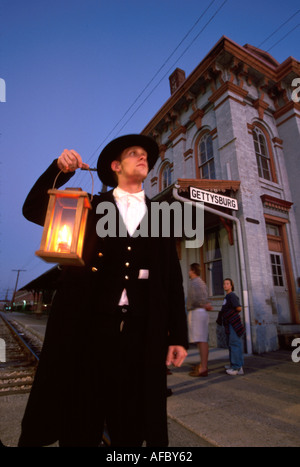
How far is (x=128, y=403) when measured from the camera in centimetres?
128

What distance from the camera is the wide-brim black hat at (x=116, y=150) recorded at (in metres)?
1.84

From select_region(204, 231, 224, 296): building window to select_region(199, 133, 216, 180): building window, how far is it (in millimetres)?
2500

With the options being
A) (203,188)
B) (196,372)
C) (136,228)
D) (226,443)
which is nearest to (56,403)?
(136,228)

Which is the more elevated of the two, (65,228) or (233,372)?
(65,228)

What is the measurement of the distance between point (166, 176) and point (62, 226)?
11.6m

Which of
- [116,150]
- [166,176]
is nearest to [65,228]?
[116,150]

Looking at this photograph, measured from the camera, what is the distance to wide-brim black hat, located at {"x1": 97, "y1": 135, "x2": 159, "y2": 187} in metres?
1.84

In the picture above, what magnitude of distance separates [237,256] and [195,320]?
3.57 meters

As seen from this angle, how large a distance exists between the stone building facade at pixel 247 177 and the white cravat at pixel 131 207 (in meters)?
5.01

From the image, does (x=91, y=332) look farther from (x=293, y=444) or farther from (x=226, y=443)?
(x=293, y=444)

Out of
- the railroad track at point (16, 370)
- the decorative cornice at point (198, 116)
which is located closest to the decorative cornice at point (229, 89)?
the decorative cornice at point (198, 116)

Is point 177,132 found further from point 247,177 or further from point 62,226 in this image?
point 62,226

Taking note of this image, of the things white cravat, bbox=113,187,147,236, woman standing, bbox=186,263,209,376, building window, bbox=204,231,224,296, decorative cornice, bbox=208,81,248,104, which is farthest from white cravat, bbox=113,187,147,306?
decorative cornice, bbox=208,81,248,104

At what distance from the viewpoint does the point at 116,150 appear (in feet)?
6.15
